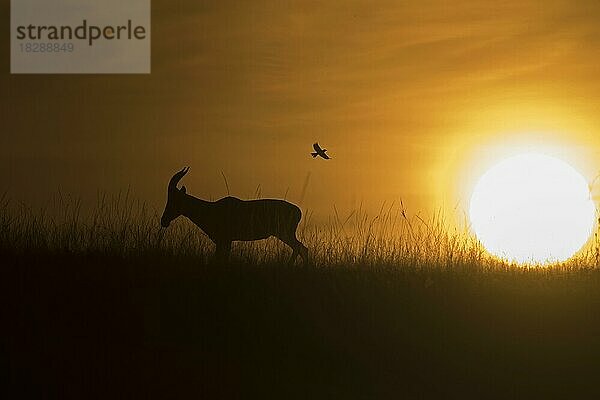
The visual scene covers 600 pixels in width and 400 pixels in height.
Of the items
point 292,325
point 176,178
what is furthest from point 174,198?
point 292,325

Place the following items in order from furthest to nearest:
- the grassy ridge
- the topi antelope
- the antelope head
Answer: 1. the antelope head
2. the topi antelope
3. the grassy ridge

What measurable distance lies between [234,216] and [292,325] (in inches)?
181

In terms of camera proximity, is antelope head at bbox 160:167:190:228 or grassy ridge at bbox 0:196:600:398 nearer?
grassy ridge at bbox 0:196:600:398

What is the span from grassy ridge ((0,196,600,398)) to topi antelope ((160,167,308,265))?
1402 millimetres

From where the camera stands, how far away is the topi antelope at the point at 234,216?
12.4 m

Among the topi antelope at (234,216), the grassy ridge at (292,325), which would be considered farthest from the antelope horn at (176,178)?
the grassy ridge at (292,325)

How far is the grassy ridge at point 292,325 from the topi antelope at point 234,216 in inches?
55.2

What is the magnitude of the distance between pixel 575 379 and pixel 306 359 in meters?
1.91

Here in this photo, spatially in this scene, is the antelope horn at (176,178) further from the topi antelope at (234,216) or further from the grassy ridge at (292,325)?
the grassy ridge at (292,325)

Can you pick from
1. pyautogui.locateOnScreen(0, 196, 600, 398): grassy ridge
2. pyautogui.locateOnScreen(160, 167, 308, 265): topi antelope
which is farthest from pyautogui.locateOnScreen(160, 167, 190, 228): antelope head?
pyautogui.locateOnScreen(0, 196, 600, 398): grassy ridge

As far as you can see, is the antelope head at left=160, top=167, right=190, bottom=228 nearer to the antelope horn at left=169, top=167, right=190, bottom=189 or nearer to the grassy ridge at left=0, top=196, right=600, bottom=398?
the antelope horn at left=169, top=167, right=190, bottom=189

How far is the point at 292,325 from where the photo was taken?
8148 mm

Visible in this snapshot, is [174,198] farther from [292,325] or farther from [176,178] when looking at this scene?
[292,325]

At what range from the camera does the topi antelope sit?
12.4 m
